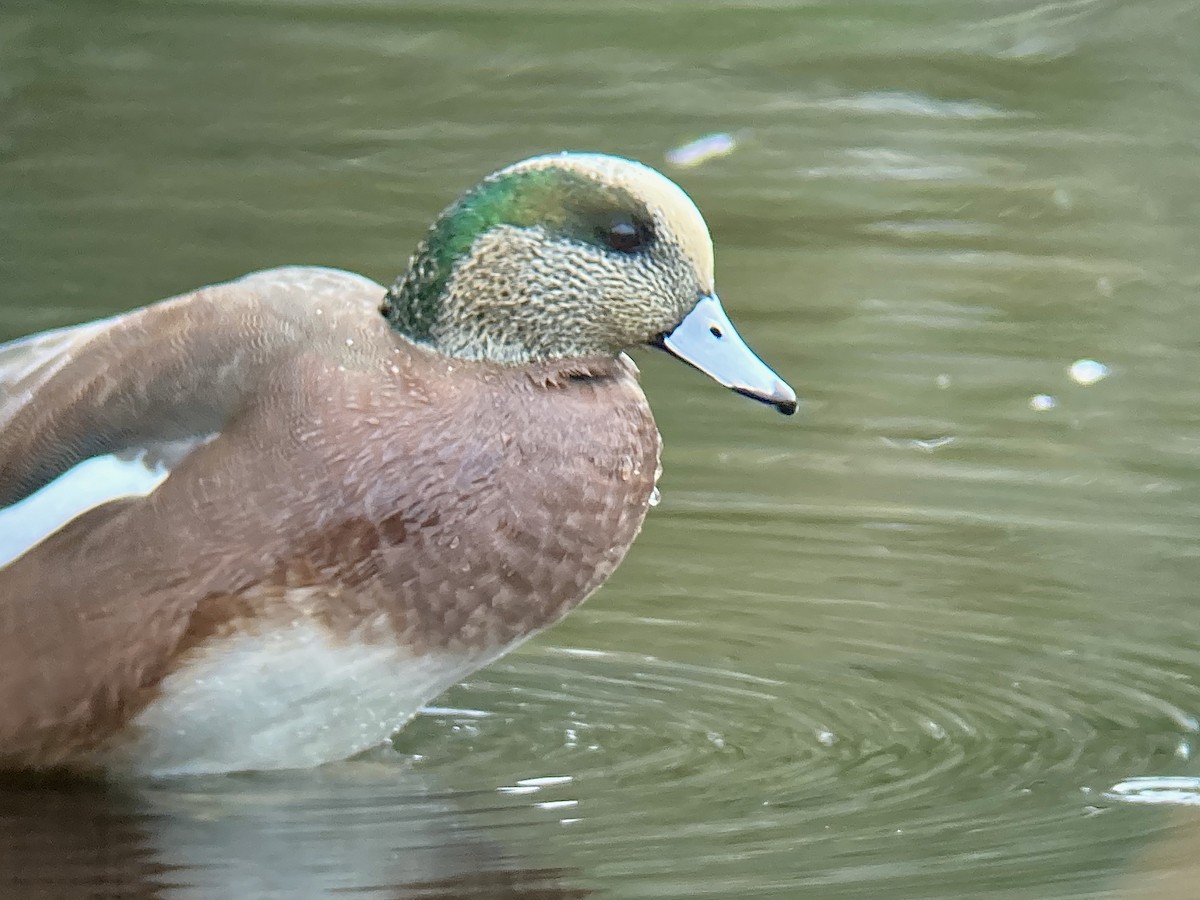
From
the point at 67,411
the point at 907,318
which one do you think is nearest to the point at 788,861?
the point at 67,411

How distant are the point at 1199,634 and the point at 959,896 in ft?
3.69

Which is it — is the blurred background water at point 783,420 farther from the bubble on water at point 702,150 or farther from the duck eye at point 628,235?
the duck eye at point 628,235

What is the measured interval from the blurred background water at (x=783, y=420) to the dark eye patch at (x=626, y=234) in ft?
2.22

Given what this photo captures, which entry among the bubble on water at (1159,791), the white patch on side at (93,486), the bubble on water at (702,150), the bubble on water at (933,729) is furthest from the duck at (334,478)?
the bubble on water at (702,150)

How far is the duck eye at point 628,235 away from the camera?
3.38 meters

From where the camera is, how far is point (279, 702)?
327 centimetres

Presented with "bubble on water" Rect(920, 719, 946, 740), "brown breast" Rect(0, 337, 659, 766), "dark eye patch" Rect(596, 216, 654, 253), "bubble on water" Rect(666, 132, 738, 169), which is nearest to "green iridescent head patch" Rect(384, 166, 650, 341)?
"dark eye patch" Rect(596, 216, 654, 253)

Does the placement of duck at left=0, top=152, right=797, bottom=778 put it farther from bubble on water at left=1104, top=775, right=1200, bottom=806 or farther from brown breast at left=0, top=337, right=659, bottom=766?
bubble on water at left=1104, top=775, right=1200, bottom=806

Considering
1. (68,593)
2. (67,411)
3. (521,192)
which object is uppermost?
(521,192)

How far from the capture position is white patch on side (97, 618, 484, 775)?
321 cm

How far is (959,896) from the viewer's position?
289 cm

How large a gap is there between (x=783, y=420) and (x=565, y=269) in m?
1.68

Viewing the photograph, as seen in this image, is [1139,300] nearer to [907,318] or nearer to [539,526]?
[907,318]

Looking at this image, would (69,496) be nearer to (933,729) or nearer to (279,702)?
(279,702)
